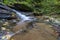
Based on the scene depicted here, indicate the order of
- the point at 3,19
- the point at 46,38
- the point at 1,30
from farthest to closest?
the point at 3,19 → the point at 1,30 → the point at 46,38

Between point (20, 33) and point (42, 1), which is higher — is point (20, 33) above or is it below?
above

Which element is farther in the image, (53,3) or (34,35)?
(53,3)

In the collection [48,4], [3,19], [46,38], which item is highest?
[46,38]

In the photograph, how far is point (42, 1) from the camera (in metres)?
18.7

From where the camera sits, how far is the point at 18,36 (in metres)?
6.36

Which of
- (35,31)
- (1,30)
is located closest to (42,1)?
(1,30)

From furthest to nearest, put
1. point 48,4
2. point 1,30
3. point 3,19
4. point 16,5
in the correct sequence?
point 48,4, point 16,5, point 3,19, point 1,30

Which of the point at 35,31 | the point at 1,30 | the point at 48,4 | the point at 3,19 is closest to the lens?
the point at 35,31

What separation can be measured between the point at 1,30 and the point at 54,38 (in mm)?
2871

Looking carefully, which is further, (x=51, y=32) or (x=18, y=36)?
(x=51, y=32)

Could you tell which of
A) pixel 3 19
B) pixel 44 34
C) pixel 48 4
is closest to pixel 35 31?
pixel 44 34

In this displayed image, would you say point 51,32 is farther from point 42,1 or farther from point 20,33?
point 42,1

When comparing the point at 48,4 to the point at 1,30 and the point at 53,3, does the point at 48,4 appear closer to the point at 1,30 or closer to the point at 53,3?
the point at 53,3

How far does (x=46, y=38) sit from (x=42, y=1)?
12.7m
